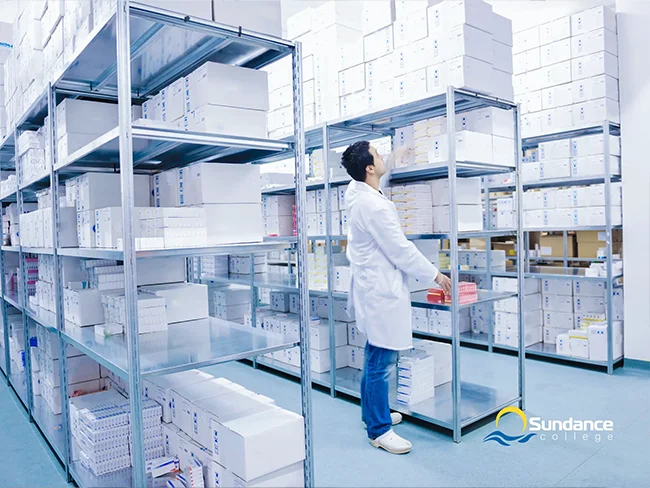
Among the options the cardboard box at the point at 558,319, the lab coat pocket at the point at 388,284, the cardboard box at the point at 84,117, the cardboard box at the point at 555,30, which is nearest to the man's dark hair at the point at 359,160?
the lab coat pocket at the point at 388,284

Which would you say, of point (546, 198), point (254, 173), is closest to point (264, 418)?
point (254, 173)

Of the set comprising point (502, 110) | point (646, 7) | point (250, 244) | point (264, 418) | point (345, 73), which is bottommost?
point (264, 418)

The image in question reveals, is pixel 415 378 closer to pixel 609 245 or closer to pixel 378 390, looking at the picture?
pixel 378 390

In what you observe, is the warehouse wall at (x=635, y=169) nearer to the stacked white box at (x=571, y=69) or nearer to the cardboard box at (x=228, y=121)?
the stacked white box at (x=571, y=69)

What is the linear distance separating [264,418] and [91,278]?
1.55 metres

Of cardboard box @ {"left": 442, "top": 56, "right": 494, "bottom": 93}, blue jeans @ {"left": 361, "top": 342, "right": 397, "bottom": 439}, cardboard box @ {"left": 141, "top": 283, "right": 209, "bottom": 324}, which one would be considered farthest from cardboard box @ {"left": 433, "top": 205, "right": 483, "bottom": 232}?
cardboard box @ {"left": 141, "top": 283, "right": 209, "bottom": 324}

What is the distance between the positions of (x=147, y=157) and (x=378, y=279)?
1.50m

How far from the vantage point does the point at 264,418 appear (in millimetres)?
2266

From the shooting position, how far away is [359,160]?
320 centimetres

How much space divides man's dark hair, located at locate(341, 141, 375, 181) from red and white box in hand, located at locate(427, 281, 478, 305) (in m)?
0.93

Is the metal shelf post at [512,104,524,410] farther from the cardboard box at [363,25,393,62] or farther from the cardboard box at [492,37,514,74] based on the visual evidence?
the cardboard box at [363,25,393,62]

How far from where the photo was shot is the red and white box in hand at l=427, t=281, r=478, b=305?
341 centimetres

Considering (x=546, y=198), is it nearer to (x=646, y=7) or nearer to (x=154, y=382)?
(x=646, y=7)

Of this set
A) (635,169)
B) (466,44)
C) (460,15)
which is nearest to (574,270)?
(635,169)
